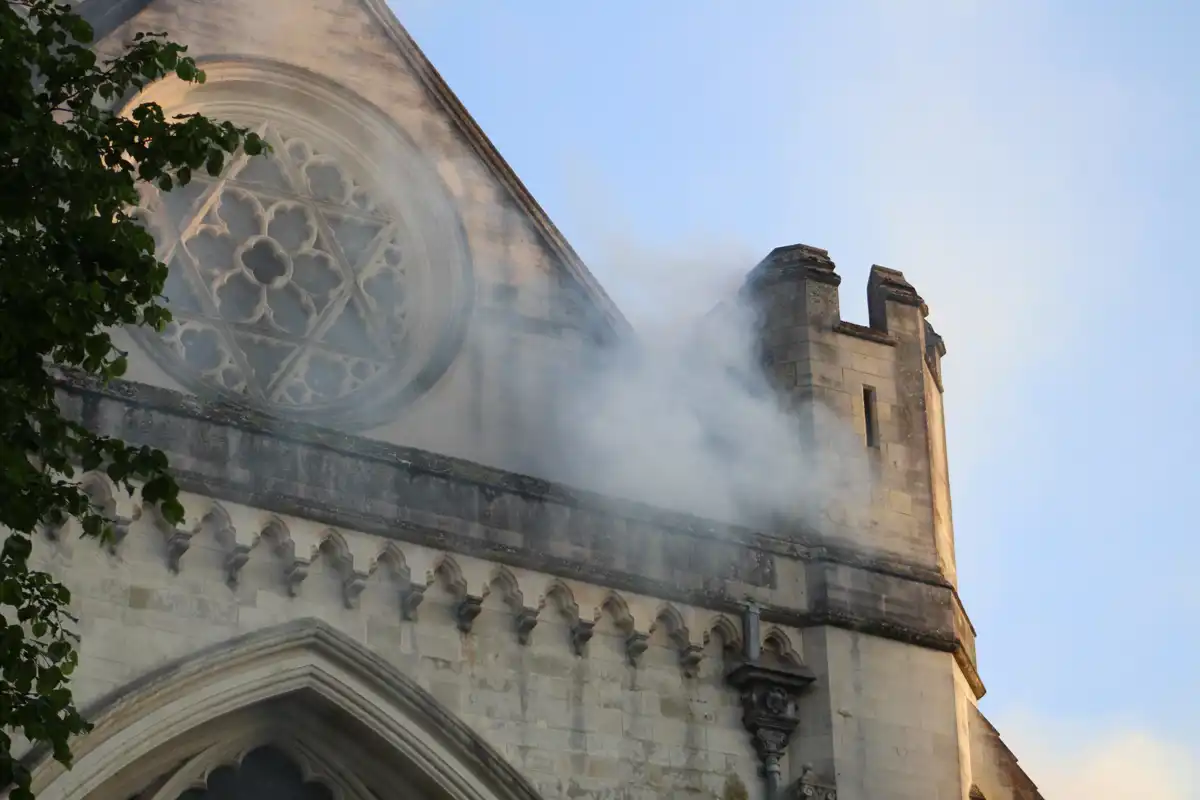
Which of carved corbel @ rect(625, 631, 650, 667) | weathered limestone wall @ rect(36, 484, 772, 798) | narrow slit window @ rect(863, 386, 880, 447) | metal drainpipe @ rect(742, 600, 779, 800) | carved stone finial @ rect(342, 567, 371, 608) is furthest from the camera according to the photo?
narrow slit window @ rect(863, 386, 880, 447)

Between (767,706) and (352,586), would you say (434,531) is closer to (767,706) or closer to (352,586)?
(352,586)

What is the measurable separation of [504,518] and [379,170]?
3.38 m

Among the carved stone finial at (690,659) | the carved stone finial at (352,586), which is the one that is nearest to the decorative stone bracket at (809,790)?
the carved stone finial at (690,659)

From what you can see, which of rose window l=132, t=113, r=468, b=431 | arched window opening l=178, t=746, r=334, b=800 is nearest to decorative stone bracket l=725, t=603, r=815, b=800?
arched window opening l=178, t=746, r=334, b=800

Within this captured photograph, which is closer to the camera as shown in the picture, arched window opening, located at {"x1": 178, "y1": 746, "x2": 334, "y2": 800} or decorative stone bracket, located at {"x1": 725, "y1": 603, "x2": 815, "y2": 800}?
arched window opening, located at {"x1": 178, "y1": 746, "x2": 334, "y2": 800}

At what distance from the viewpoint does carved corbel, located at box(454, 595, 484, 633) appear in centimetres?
1430

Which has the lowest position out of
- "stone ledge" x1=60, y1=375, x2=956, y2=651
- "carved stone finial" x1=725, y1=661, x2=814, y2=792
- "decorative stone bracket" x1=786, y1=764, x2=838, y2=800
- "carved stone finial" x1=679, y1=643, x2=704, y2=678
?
"decorative stone bracket" x1=786, y1=764, x2=838, y2=800

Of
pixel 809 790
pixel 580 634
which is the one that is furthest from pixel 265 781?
pixel 809 790

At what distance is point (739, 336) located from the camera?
16875 millimetres

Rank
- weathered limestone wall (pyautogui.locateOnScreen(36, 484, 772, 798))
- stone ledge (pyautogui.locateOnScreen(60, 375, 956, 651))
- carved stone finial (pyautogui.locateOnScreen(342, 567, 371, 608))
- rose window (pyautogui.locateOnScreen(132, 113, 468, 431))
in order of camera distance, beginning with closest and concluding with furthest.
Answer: weathered limestone wall (pyautogui.locateOnScreen(36, 484, 772, 798)), stone ledge (pyautogui.locateOnScreen(60, 375, 956, 651)), carved stone finial (pyautogui.locateOnScreen(342, 567, 371, 608)), rose window (pyautogui.locateOnScreen(132, 113, 468, 431))

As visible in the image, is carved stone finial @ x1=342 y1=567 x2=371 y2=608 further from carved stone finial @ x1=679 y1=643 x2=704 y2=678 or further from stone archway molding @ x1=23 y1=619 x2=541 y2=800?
carved stone finial @ x1=679 y1=643 x2=704 y2=678

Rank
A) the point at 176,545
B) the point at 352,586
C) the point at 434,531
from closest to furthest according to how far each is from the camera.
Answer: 1. the point at 176,545
2. the point at 352,586
3. the point at 434,531

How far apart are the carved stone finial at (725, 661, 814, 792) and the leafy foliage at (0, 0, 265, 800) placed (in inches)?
243

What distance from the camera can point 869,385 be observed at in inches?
656
